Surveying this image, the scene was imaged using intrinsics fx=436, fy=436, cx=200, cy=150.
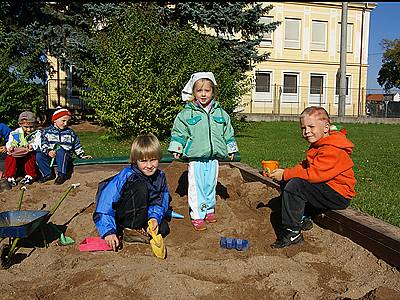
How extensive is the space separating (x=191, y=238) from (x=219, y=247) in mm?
329

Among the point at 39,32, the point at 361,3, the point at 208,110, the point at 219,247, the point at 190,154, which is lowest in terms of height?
the point at 219,247

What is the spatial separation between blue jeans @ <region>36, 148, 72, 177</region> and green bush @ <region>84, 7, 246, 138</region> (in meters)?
5.30

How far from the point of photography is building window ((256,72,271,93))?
103 ft

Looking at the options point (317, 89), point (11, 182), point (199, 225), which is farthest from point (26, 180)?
point (317, 89)

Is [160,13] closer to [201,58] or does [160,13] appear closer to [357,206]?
[201,58]

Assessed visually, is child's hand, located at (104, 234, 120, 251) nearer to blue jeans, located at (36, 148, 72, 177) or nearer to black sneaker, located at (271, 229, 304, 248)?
black sneaker, located at (271, 229, 304, 248)

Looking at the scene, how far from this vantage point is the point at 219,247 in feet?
11.7

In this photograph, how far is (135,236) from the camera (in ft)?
11.8

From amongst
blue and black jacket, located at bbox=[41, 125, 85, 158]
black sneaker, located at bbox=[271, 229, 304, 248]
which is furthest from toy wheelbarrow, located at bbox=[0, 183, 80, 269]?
blue and black jacket, located at bbox=[41, 125, 85, 158]

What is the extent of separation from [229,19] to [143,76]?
20.9 ft

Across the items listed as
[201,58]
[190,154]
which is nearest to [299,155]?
[201,58]

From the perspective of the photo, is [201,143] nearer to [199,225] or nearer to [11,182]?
[199,225]

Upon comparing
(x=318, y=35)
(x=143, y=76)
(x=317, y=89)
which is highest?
(x=318, y=35)

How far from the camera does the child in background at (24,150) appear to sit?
5753 mm
